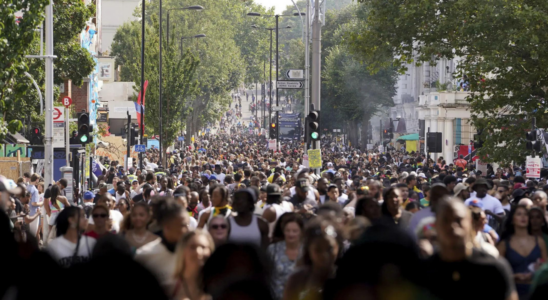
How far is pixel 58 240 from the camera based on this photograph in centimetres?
816

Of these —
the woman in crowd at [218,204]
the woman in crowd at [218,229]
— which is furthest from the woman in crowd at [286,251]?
the woman in crowd at [218,204]

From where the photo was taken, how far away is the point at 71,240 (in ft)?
27.0

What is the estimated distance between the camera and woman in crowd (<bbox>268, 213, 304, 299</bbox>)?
24.6ft

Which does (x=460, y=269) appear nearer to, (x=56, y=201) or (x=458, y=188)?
(x=458, y=188)

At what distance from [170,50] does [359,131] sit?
100 ft

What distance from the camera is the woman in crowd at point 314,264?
20.1ft

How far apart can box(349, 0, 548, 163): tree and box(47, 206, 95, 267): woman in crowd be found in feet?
55.4

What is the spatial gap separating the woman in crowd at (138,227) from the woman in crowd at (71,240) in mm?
349

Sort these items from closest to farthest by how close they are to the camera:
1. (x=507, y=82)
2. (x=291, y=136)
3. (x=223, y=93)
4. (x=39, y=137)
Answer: (x=507, y=82), (x=39, y=137), (x=291, y=136), (x=223, y=93)

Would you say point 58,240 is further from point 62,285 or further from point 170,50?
point 170,50

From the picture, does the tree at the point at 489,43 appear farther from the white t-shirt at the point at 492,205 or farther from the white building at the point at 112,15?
the white building at the point at 112,15

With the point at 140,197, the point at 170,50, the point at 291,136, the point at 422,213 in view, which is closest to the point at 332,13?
the point at 291,136

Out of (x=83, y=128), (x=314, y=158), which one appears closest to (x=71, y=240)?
(x=83, y=128)

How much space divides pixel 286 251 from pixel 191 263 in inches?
67.2
